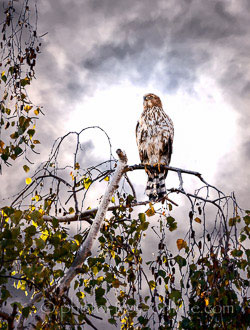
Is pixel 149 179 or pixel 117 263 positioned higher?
pixel 149 179

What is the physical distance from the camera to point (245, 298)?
207 centimetres

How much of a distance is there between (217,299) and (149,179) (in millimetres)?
3104

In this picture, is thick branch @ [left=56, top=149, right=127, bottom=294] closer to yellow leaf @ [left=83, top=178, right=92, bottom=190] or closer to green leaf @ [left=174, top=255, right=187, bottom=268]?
yellow leaf @ [left=83, top=178, right=92, bottom=190]

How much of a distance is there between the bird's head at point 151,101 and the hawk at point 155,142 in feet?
0.92

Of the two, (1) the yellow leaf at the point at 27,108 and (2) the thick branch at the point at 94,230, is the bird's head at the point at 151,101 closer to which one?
(2) the thick branch at the point at 94,230

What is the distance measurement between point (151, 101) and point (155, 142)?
3.38 ft

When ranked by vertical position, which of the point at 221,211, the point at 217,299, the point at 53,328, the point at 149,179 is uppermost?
the point at 149,179

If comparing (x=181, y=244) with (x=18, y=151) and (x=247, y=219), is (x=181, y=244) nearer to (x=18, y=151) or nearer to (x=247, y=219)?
(x=247, y=219)

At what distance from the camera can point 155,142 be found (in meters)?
5.05

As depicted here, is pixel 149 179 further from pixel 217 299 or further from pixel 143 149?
pixel 217 299

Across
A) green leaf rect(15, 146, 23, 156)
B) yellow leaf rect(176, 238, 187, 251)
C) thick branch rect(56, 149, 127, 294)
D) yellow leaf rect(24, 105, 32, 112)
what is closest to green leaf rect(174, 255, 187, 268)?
yellow leaf rect(176, 238, 187, 251)

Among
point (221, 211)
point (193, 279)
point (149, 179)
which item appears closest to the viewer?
point (193, 279)

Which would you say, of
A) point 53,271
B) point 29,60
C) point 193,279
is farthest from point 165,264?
point 29,60

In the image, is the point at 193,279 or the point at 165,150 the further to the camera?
the point at 165,150
